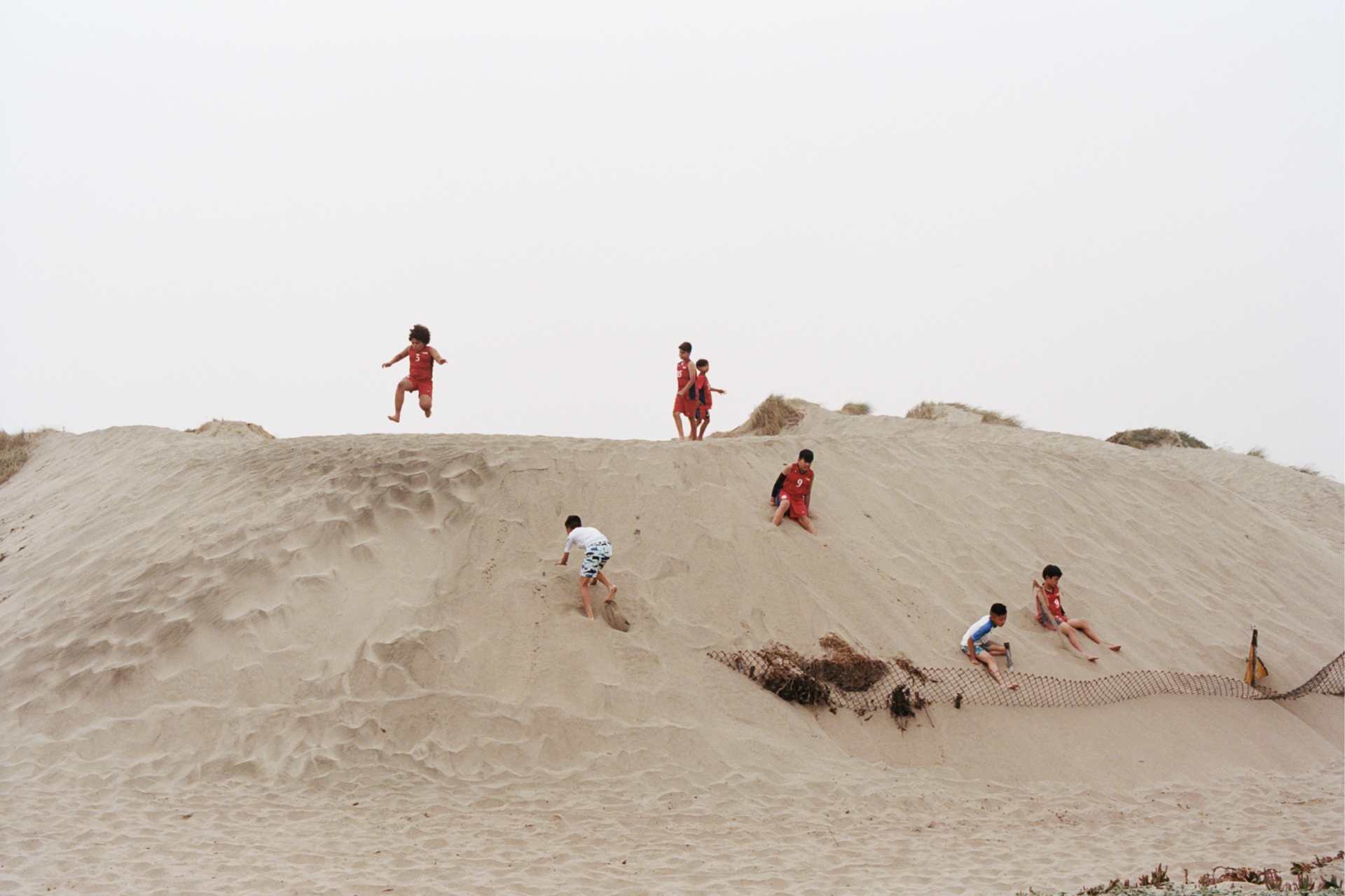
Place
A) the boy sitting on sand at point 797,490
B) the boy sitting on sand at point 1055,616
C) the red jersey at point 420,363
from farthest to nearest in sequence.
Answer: the red jersey at point 420,363, the boy sitting on sand at point 797,490, the boy sitting on sand at point 1055,616

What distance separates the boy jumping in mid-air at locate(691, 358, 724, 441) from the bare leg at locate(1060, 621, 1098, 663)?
5067 mm

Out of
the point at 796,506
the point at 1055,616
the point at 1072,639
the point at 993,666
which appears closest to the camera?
the point at 993,666

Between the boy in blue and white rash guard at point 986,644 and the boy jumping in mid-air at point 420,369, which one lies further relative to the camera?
the boy jumping in mid-air at point 420,369

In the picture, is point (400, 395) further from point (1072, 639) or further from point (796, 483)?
point (1072, 639)

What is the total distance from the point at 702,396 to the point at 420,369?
12.7 ft

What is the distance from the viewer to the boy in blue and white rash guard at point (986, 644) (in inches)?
323

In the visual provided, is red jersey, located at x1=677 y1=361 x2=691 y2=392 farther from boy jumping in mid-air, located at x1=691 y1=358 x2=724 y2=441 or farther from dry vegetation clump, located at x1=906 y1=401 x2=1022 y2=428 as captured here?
dry vegetation clump, located at x1=906 y1=401 x2=1022 y2=428

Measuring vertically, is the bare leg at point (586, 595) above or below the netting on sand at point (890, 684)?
above

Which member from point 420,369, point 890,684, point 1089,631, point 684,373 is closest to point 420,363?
point 420,369

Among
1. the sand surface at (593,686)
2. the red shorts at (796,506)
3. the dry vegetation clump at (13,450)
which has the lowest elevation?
the sand surface at (593,686)

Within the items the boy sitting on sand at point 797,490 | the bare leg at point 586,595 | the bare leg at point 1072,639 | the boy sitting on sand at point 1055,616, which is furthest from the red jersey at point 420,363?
the bare leg at point 1072,639

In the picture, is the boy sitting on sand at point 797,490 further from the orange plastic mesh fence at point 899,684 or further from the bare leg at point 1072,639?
the bare leg at point 1072,639

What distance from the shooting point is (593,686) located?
7355mm

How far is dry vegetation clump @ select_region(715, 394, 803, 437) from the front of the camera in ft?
56.3
